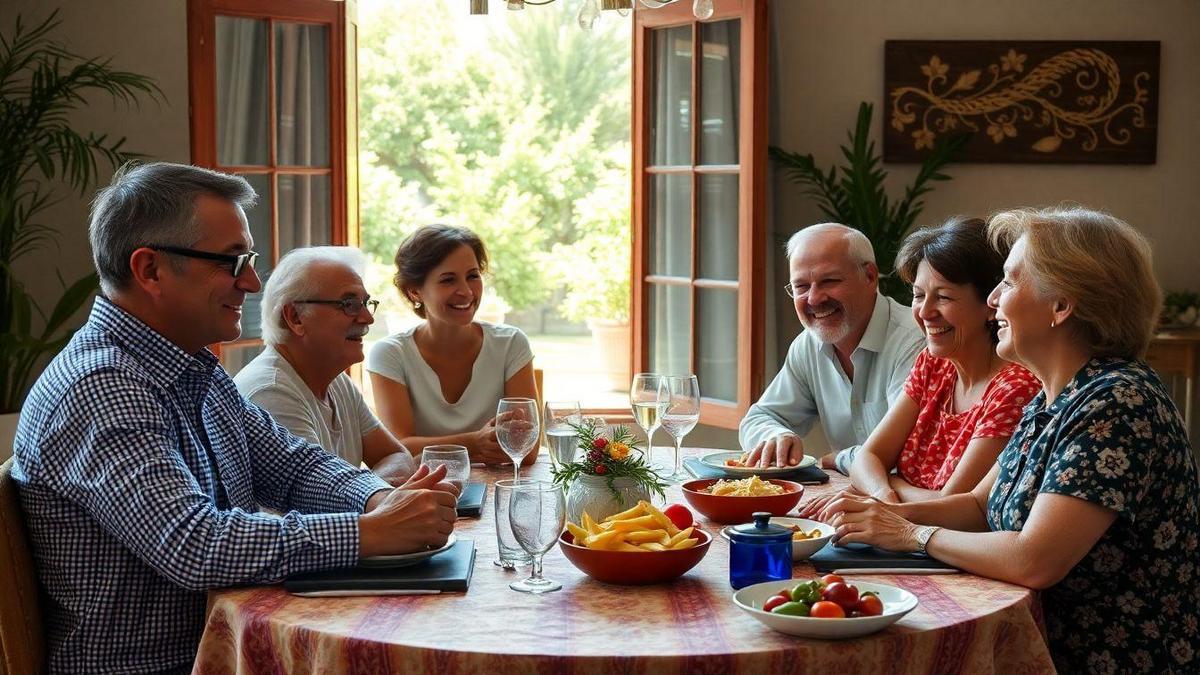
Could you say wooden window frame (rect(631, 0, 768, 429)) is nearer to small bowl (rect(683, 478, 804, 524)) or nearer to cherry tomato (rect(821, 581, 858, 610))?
small bowl (rect(683, 478, 804, 524))

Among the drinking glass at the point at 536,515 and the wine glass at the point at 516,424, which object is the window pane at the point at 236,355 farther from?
the drinking glass at the point at 536,515

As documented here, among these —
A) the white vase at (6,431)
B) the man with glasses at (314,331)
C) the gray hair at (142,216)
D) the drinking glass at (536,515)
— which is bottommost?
the white vase at (6,431)

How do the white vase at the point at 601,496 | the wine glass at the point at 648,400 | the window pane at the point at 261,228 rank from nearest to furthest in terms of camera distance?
the white vase at the point at 601,496
the wine glass at the point at 648,400
the window pane at the point at 261,228

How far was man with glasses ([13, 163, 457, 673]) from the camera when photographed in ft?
5.77

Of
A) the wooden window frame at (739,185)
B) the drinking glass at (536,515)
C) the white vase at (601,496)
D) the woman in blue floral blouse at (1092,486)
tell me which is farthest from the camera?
the wooden window frame at (739,185)

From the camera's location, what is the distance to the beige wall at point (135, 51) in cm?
484

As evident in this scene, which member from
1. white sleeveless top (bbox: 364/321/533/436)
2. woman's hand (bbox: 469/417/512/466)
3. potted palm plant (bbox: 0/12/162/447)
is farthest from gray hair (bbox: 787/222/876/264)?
potted palm plant (bbox: 0/12/162/447)

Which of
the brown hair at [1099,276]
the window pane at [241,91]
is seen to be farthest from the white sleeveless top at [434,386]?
the window pane at [241,91]

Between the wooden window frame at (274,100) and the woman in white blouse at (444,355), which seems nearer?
the woman in white blouse at (444,355)

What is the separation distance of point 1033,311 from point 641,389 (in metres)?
0.84

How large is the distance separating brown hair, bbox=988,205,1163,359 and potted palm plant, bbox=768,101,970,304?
2749 millimetres

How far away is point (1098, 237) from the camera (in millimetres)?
1920

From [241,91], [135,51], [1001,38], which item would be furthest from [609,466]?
[1001,38]

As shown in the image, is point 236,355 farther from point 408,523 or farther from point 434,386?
point 408,523
